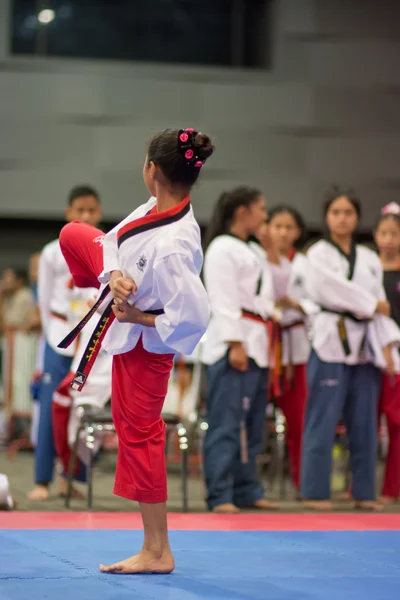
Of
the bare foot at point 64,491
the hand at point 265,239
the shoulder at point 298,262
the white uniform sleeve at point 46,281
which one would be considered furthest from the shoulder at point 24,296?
the hand at point 265,239

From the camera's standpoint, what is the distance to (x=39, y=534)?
13.0 feet

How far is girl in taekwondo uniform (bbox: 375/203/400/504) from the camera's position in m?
5.91

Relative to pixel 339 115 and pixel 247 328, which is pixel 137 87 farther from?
pixel 247 328

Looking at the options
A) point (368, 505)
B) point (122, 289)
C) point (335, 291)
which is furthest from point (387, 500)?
point (122, 289)

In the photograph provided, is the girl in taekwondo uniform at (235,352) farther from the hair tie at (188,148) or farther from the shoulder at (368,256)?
the hair tie at (188,148)

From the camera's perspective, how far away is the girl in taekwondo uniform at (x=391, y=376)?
5914 mm

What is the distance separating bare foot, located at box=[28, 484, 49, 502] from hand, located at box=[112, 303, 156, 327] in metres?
2.57

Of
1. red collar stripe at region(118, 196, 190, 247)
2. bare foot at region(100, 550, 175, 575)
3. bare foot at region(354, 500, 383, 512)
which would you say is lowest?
bare foot at region(354, 500, 383, 512)

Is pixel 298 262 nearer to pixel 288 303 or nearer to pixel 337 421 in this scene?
pixel 288 303

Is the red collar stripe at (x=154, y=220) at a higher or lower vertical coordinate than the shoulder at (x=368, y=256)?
lower

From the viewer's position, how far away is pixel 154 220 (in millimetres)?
3244

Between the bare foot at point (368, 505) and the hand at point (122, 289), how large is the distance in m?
2.70

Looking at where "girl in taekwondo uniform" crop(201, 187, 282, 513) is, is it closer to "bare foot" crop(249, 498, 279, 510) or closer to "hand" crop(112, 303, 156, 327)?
"bare foot" crop(249, 498, 279, 510)

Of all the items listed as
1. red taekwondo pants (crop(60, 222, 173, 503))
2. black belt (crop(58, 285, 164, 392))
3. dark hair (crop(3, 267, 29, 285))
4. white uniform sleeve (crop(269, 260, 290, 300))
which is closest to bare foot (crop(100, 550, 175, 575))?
red taekwondo pants (crop(60, 222, 173, 503))
